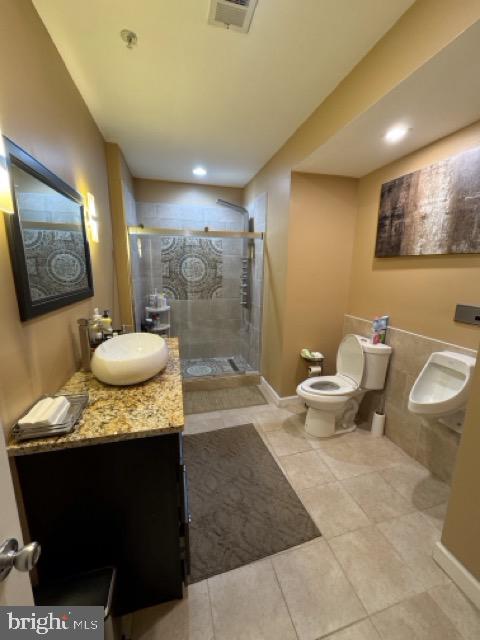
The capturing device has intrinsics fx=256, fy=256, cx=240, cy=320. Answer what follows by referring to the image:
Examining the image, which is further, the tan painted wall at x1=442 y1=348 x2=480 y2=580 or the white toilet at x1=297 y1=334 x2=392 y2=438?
the white toilet at x1=297 y1=334 x2=392 y2=438

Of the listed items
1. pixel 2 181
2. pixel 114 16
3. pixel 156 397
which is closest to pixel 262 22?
pixel 114 16

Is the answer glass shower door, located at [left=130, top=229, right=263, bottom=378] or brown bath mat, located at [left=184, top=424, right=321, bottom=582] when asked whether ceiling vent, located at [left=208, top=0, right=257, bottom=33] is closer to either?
glass shower door, located at [left=130, top=229, right=263, bottom=378]

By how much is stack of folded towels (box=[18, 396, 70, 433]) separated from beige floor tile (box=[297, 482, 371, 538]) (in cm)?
149

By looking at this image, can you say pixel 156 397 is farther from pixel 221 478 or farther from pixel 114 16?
pixel 114 16

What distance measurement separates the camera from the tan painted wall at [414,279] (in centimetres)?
161

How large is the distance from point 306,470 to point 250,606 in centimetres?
90

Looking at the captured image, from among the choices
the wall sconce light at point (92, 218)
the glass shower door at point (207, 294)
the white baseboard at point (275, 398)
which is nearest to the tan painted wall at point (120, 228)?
the wall sconce light at point (92, 218)

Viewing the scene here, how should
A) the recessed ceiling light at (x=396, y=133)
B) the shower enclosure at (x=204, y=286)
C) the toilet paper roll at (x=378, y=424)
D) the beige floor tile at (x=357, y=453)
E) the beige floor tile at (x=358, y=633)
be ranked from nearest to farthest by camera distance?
the beige floor tile at (x=358, y=633) < the recessed ceiling light at (x=396, y=133) < the beige floor tile at (x=357, y=453) < the toilet paper roll at (x=378, y=424) < the shower enclosure at (x=204, y=286)

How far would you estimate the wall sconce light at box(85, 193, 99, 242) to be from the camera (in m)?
1.76

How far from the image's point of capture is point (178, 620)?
3.55 ft

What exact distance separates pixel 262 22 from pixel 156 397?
182 centimetres

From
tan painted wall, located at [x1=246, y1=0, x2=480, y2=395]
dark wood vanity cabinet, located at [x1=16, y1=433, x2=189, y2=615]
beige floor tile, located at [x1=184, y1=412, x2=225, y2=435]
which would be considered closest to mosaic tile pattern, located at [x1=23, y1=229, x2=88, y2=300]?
dark wood vanity cabinet, located at [x1=16, y1=433, x2=189, y2=615]

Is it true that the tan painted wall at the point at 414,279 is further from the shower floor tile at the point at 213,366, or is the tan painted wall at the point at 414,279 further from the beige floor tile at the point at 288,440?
the shower floor tile at the point at 213,366

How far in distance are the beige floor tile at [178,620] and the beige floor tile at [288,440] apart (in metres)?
1.06
